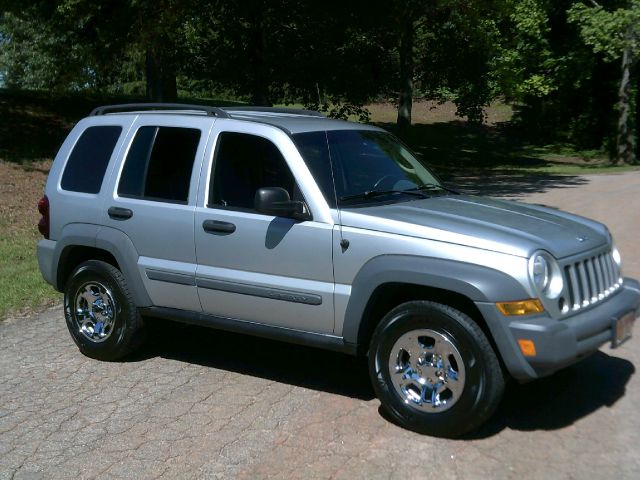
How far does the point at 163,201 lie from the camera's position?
19.8ft

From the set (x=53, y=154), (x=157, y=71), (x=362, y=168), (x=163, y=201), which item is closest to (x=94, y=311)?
(x=163, y=201)

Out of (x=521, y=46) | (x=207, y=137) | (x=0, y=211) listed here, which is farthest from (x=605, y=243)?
(x=521, y=46)

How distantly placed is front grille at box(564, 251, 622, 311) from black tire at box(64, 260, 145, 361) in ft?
10.6

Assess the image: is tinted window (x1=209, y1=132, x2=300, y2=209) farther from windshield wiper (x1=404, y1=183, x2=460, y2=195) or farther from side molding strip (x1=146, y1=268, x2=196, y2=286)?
windshield wiper (x1=404, y1=183, x2=460, y2=195)

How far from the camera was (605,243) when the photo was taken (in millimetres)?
5395

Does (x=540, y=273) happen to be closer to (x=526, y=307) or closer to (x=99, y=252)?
(x=526, y=307)

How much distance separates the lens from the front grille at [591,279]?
4.80 metres

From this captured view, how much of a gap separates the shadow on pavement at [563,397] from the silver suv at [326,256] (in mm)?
553

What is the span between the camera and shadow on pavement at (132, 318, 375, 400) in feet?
19.7

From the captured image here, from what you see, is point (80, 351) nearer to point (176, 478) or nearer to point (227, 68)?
point (176, 478)

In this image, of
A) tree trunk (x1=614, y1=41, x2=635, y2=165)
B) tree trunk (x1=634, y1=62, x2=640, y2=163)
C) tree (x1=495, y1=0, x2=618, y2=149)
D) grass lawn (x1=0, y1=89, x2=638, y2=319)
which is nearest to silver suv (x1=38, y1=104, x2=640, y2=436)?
grass lawn (x1=0, y1=89, x2=638, y2=319)

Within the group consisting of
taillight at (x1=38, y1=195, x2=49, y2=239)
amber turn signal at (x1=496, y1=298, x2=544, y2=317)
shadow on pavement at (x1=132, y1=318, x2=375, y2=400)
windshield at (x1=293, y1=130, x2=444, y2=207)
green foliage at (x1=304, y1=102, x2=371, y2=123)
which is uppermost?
windshield at (x1=293, y1=130, x2=444, y2=207)

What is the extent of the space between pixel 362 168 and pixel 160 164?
1.51 m

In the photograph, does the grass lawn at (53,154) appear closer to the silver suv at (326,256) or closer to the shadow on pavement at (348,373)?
the shadow on pavement at (348,373)
